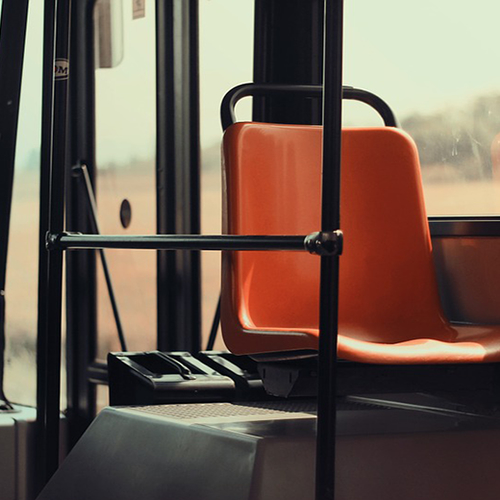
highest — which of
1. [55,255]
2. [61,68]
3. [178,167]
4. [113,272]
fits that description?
[61,68]

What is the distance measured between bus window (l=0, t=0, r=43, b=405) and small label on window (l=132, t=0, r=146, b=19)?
0.32m

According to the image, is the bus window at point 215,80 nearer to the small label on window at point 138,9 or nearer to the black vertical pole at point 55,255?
the small label on window at point 138,9

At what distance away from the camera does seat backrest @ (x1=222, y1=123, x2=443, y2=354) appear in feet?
6.97

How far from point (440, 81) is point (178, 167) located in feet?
3.54

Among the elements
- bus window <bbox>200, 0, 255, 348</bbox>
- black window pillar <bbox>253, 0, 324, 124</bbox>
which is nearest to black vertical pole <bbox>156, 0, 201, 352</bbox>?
bus window <bbox>200, 0, 255, 348</bbox>

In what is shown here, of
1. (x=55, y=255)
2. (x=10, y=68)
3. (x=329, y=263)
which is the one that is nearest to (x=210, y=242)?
(x=329, y=263)

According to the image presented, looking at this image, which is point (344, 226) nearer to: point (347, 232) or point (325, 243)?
point (347, 232)

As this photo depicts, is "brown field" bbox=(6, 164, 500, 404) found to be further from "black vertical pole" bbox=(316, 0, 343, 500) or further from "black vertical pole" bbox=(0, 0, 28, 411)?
"black vertical pole" bbox=(316, 0, 343, 500)

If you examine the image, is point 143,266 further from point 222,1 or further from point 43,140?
point 43,140

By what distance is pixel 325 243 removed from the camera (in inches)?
54.5

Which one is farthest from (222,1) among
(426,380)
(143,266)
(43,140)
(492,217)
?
(426,380)

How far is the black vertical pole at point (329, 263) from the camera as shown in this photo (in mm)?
1387

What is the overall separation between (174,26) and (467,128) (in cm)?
122

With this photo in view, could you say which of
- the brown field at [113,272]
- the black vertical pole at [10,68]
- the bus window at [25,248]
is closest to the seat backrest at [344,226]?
the black vertical pole at [10,68]
